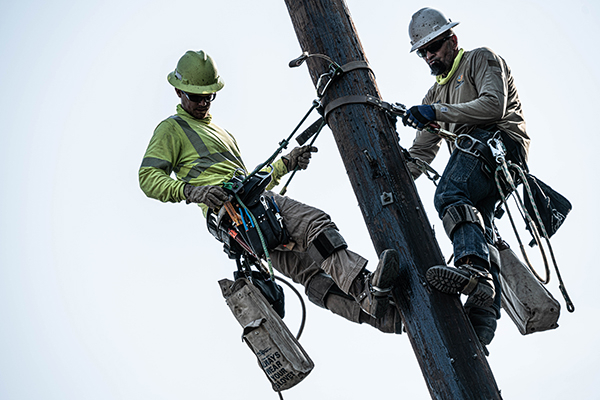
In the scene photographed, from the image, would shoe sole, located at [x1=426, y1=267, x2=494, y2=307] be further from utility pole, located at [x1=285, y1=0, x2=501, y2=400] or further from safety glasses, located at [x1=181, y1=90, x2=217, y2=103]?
safety glasses, located at [x1=181, y1=90, x2=217, y2=103]

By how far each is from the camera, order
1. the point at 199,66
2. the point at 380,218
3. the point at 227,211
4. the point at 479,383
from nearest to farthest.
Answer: the point at 479,383 < the point at 380,218 < the point at 227,211 < the point at 199,66

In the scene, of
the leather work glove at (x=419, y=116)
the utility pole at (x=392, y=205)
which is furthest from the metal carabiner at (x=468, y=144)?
the utility pole at (x=392, y=205)

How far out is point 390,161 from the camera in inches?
151

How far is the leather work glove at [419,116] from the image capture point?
4.01 metres

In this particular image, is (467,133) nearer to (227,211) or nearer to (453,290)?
(453,290)

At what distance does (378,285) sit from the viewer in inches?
140

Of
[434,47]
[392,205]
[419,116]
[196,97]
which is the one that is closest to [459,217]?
[392,205]

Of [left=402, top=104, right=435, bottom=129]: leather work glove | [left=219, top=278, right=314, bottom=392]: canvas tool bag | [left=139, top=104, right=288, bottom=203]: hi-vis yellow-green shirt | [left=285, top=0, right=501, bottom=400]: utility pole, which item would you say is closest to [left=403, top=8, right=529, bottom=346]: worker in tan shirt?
[left=402, top=104, right=435, bottom=129]: leather work glove

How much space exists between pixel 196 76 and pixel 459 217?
212cm

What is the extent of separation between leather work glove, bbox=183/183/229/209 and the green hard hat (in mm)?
862

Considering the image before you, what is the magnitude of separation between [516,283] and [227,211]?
177cm

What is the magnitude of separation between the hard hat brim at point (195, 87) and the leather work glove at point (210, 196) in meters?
0.84

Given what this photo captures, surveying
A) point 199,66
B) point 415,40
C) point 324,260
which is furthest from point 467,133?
point 199,66

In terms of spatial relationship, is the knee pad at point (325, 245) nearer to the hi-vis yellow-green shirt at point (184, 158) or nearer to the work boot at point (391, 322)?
the work boot at point (391, 322)
